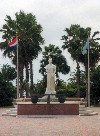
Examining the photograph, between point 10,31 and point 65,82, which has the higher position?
point 10,31

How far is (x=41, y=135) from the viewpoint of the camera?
16.0 m

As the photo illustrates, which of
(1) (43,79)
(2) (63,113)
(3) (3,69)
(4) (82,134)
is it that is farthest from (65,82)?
(4) (82,134)

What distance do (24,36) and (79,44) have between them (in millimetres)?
6354

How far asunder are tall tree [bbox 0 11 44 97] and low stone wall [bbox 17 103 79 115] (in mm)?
19984

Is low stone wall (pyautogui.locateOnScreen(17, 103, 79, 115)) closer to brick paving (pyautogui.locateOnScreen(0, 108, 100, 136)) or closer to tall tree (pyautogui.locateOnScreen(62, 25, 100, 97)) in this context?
brick paving (pyautogui.locateOnScreen(0, 108, 100, 136))

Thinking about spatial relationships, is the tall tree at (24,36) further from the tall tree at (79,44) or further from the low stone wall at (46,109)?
the low stone wall at (46,109)

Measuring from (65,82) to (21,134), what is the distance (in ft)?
169

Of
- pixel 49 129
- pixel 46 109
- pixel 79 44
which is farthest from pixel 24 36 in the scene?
pixel 49 129

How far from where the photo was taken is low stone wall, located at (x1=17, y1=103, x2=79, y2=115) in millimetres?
30858

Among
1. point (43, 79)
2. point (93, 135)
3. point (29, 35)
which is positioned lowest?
point (93, 135)

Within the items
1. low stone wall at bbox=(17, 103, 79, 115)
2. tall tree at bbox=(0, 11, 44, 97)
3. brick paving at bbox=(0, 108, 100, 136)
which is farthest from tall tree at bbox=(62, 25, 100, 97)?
brick paving at bbox=(0, 108, 100, 136)

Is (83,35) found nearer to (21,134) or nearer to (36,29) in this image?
(36,29)

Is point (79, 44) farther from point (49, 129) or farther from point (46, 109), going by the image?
point (49, 129)

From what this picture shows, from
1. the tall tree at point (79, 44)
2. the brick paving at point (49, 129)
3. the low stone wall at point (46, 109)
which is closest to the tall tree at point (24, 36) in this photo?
the tall tree at point (79, 44)
